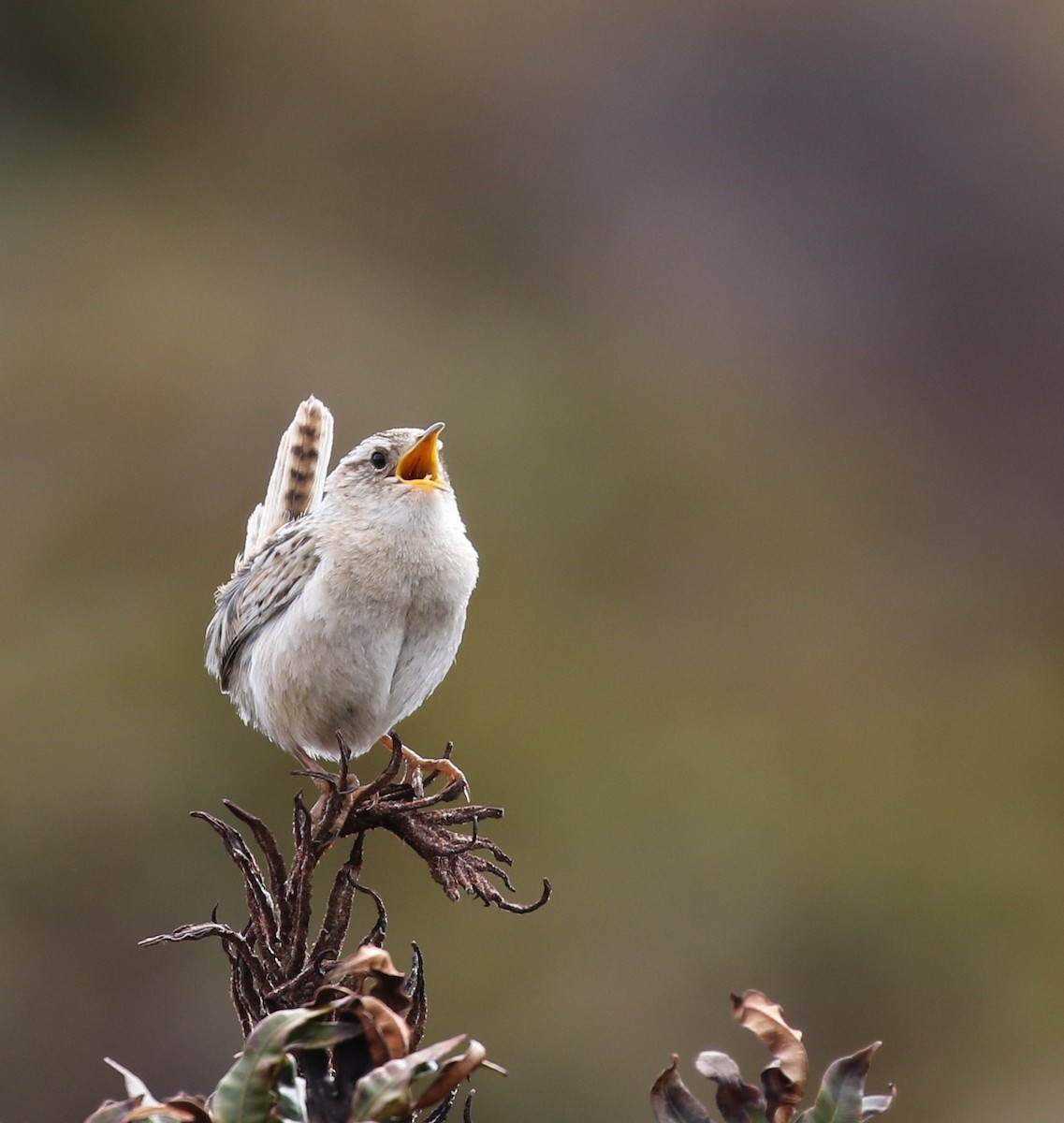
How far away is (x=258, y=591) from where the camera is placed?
405cm

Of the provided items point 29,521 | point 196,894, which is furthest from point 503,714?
point 29,521

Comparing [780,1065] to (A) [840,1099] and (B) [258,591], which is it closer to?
(A) [840,1099]

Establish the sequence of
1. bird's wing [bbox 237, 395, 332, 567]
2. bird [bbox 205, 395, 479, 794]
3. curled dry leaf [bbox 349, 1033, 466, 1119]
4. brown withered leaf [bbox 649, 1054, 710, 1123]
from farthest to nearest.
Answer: bird's wing [bbox 237, 395, 332, 567] → bird [bbox 205, 395, 479, 794] → brown withered leaf [bbox 649, 1054, 710, 1123] → curled dry leaf [bbox 349, 1033, 466, 1119]

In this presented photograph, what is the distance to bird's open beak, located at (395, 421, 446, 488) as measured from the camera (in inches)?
154

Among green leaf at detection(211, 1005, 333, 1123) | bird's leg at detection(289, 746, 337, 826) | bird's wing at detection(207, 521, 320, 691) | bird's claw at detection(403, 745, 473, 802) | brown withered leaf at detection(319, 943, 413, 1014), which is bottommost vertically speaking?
green leaf at detection(211, 1005, 333, 1123)

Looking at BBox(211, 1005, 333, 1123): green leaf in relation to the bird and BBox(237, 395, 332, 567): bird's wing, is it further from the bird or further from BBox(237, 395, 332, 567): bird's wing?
BBox(237, 395, 332, 567): bird's wing

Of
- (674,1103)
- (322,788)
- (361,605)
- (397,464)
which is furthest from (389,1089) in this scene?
(397,464)

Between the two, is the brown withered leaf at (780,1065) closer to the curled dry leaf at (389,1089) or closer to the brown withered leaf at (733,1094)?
the brown withered leaf at (733,1094)

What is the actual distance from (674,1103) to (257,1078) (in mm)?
538

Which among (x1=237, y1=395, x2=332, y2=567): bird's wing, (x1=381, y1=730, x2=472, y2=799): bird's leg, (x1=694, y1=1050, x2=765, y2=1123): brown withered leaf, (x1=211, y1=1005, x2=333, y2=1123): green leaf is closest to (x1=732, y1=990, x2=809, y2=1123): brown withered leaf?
(x1=694, y1=1050, x2=765, y2=1123): brown withered leaf

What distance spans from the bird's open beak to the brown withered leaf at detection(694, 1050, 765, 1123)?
2.20 meters

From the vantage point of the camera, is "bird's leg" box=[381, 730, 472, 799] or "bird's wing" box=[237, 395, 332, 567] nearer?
"bird's leg" box=[381, 730, 472, 799]

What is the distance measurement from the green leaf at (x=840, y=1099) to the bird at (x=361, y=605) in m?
1.70

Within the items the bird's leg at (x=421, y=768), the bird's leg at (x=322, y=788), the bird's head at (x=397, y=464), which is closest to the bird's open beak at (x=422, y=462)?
the bird's head at (x=397, y=464)
